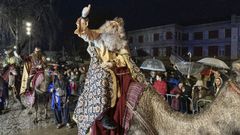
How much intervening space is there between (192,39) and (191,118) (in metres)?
65.2

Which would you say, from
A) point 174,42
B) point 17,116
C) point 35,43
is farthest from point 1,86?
point 174,42

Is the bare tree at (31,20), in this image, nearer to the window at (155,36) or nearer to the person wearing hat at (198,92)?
the person wearing hat at (198,92)

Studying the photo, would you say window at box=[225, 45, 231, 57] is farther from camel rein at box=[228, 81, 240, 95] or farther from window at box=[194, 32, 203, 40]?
camel rein at box=[228, 81, 240, 95]

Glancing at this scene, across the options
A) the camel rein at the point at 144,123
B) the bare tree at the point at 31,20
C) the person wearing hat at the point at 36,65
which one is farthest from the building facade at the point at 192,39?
the camel rein at the point at 144,123

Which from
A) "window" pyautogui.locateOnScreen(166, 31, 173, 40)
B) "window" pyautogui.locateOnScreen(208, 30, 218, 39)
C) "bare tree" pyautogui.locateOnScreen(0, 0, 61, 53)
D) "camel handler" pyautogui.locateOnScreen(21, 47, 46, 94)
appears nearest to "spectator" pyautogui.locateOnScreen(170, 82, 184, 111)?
"camel handler" pyautogui.locateOnScreen(21, 47, 46, 94)

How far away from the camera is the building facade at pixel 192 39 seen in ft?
196

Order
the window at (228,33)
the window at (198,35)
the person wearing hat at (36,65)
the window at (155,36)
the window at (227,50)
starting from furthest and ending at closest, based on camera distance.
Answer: the window at (155,36) < the window at (198,35) < the window at (227,50) < the window at (228,33) < the person wearing hat at (36,65)

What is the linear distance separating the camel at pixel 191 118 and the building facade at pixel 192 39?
54522mm

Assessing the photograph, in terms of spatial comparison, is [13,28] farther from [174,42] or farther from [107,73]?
[174,42]

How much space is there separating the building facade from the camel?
5452 cm

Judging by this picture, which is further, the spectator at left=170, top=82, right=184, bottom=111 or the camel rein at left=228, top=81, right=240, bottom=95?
the spectator at left=170, top=82, right=184, bottom=111

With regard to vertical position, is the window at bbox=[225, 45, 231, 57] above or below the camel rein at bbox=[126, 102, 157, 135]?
above

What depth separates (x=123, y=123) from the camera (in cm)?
466

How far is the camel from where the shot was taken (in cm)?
316
